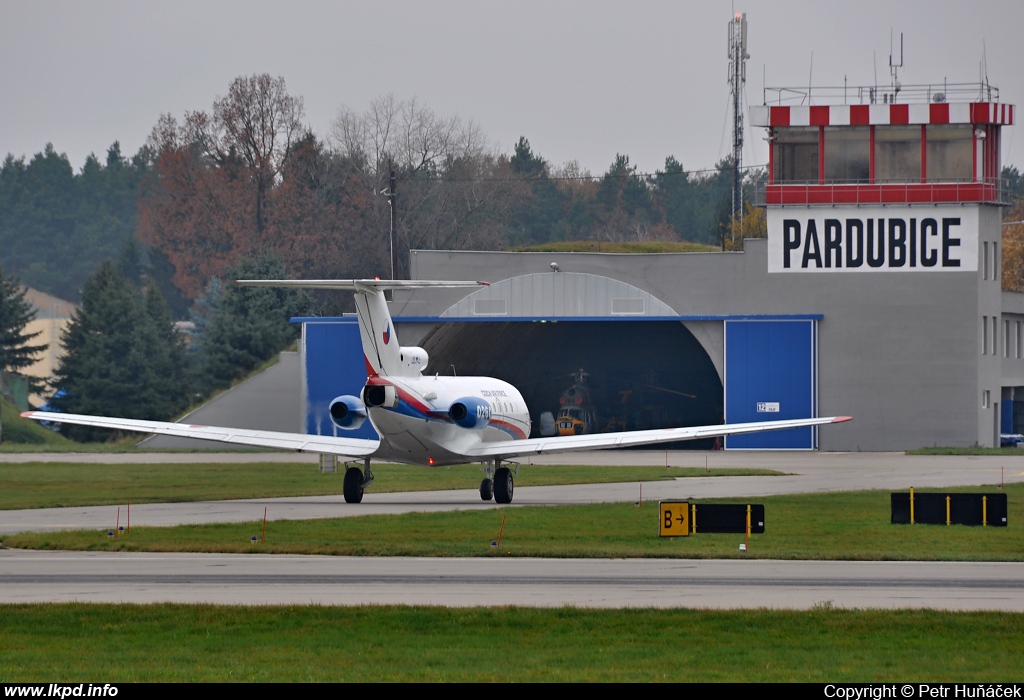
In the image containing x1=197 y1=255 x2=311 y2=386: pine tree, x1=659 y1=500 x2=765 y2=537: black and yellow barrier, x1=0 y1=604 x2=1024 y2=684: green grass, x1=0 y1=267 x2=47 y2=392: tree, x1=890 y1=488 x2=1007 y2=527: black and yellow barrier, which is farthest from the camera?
x1=0 y1=267 x2=47 y2=392: tree

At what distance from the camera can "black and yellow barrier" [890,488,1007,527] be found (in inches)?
1133

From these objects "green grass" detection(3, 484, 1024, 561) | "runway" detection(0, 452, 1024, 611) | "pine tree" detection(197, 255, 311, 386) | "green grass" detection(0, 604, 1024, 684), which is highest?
"pine tree" detection(197, 255, 311, 386)

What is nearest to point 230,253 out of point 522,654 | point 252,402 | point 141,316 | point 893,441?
point 141,316

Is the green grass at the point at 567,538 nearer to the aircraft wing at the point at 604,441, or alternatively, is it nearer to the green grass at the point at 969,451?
the aircraft wing at the point at 604,441

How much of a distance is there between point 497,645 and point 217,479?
28.7 meters

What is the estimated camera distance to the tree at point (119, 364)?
244 feet

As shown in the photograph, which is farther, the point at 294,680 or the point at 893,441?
the point at 893,441

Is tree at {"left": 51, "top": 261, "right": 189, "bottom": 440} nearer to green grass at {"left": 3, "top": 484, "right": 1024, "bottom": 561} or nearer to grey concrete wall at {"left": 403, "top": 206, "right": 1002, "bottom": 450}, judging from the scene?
grey concrete wall at {"left": 403, "top": 206, "right": 1002, "bottom": 450}

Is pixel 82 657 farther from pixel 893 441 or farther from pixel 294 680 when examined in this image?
pixel 893 441

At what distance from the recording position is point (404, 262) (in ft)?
318

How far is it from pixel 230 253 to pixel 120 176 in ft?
246

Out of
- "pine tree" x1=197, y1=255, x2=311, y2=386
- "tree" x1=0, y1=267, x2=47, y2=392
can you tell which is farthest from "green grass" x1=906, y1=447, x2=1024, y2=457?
"tree" x1=0, y1=267, x2=47, y2=392

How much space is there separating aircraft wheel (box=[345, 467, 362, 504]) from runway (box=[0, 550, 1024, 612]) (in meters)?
11.0

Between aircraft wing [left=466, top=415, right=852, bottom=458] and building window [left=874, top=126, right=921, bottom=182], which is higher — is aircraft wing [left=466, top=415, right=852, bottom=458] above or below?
below
